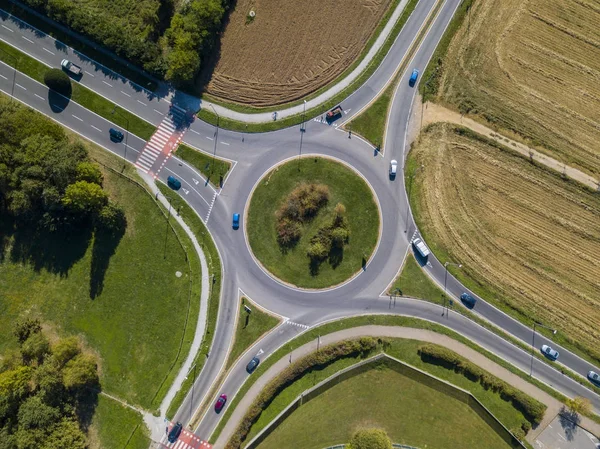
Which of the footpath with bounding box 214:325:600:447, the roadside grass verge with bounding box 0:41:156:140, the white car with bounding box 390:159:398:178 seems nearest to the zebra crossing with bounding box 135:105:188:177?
the roadside grass verge with bounding box 0:41:156:140

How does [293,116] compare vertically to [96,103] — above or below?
above

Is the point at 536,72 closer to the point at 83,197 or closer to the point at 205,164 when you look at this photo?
the point at 205,164

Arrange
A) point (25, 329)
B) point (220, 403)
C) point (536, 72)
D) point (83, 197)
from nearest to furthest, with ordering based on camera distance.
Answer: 1. point (83, 197)
2. point (220, 403)
3. point (25, 329)
4. point (536, 72)

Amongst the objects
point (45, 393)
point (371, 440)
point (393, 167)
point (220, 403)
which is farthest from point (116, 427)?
point (393, 167)

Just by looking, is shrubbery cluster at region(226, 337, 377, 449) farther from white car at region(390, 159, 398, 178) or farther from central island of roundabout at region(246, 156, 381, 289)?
white car at region(390, 159, 398, 178)

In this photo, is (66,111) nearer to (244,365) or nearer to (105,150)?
(105,150)

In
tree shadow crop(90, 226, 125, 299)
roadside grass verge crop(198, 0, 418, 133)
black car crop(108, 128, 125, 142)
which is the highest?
roadside grass verge crop(198, 0, 418, 133)
